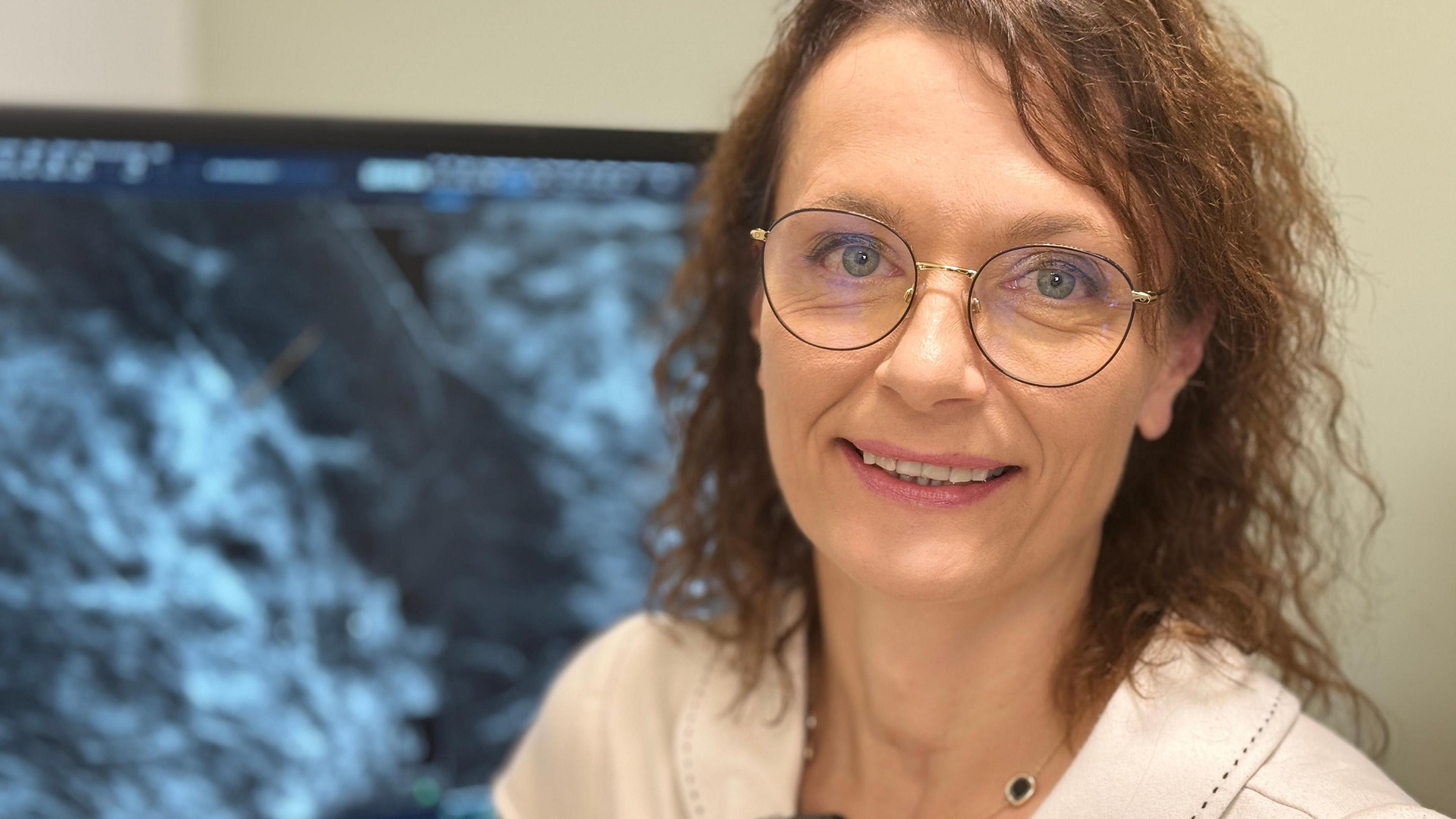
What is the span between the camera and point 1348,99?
3.93ft

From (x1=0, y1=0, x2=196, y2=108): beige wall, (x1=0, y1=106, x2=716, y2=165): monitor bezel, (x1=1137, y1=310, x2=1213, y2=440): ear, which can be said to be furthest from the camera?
(x1=0, y1=0, x2=196, y2=108): beige wall

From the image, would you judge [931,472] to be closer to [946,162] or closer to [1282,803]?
[946,162]

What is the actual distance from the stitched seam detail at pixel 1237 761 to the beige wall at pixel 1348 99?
28cm

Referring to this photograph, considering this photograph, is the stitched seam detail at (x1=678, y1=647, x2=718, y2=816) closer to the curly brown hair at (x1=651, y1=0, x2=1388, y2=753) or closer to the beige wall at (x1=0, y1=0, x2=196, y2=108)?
the curly brown hair at (x1=651, y1=0, x2=1388, y2=753)

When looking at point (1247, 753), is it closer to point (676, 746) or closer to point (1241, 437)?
point (1241, 437)

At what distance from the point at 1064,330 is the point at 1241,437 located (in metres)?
0.31

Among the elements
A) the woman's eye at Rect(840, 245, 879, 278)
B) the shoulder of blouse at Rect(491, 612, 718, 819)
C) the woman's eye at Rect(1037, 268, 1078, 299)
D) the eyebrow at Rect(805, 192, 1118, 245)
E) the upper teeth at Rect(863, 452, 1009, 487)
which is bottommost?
the shoulder of blouse at Rect(491, 612, 718, 819)

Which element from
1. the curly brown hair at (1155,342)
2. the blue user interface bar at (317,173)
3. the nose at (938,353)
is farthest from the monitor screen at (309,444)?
the nose at (938,353)

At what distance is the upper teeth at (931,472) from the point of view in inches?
39.5

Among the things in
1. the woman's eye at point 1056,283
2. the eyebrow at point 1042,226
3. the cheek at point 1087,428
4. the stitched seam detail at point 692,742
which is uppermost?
the eyebrow at point 1042,226

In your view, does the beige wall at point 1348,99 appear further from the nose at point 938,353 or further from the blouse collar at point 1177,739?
the nose at point 938,353

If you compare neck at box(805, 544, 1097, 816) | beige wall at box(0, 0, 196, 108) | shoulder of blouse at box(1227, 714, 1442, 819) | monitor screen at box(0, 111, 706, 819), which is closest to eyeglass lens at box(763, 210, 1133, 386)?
neck at box(805, 544, 1097, 816)

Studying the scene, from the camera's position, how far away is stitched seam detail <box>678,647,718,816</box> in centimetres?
121

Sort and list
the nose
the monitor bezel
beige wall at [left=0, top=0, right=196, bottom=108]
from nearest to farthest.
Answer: the nose, the monitor bezel, beige wall at [left=0, top=0, right=196, bottom=108]
